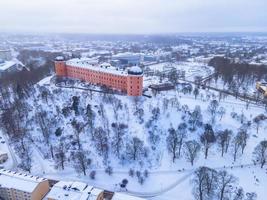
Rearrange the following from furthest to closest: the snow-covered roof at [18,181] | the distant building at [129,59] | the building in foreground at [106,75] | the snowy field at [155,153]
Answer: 1. the distant building at [129,59]
2. the building in foreground at [106,75]
3. the snowy field at [155,153]
4. the snow-covered roof at [18,181]

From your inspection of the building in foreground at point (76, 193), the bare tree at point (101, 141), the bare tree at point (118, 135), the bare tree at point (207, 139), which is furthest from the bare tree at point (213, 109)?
the building in foreground at point (76, 193)

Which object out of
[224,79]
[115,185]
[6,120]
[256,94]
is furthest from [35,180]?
[224,79]

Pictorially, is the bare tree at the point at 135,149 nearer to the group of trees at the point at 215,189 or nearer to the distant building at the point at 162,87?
the group of trees at the point at 215,189

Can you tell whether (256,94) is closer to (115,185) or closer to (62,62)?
(115,185)

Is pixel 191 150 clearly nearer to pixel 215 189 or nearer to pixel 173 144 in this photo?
pixel 173 144

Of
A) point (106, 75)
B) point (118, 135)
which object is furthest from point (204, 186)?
point (106, 75)

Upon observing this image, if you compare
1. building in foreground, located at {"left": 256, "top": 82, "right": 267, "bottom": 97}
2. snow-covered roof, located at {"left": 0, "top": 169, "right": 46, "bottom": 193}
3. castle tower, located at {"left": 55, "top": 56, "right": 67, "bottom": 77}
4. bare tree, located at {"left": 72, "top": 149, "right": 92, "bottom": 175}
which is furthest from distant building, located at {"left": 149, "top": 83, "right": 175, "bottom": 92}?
snow-covered roof, located at {"left": 0, "top": 169, "right": 46, "bottom": 193}
